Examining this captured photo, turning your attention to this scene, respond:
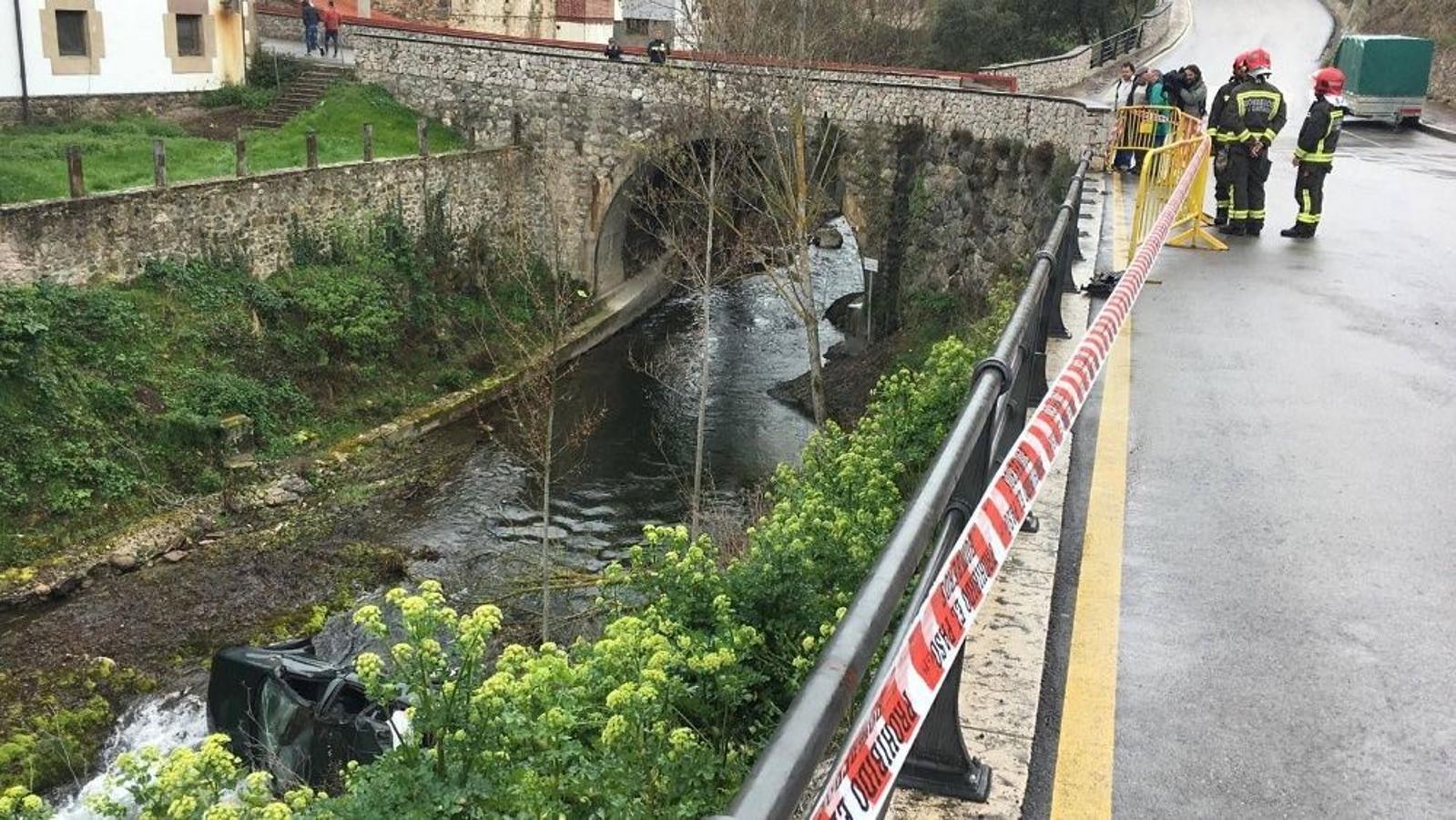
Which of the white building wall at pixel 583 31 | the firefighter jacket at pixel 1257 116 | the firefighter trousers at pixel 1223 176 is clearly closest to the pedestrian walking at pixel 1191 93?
the firefighter trousers at pixel 1223 176

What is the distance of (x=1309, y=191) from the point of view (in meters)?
13.3

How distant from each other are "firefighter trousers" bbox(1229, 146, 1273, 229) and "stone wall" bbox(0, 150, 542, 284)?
16339 mm

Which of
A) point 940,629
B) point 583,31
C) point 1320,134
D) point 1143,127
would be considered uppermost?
point 583,31

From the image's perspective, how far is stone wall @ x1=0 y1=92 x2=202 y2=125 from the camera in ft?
81.1

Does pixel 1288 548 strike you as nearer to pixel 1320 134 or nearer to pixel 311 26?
pixel 1320 134

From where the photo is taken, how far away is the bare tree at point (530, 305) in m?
22.7

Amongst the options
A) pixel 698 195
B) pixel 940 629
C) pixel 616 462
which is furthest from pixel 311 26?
pixel 940 629

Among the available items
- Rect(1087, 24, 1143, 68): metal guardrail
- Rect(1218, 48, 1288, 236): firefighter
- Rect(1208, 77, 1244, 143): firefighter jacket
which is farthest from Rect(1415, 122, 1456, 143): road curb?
Rect(1218, 48, 1288, 236): firefighter

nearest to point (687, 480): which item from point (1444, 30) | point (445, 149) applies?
point (445, 149)

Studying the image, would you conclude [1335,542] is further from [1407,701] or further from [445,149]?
[445,149]

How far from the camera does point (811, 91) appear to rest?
1011 inches

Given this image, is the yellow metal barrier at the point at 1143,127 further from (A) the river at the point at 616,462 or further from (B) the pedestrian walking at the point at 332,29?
(B) the pedestrian walking at the point at 332,29

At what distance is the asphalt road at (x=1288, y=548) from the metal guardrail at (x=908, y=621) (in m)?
0.37

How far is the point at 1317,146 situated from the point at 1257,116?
66cm
